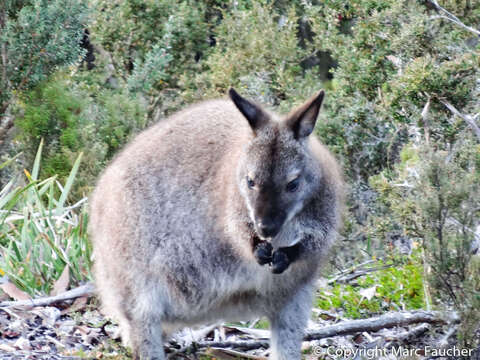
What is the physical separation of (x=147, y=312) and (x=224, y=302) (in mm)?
442

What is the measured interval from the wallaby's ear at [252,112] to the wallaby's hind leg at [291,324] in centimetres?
104

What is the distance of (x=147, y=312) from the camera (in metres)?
4.70

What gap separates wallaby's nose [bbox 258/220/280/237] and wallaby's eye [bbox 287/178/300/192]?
24cm

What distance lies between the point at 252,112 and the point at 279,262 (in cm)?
81

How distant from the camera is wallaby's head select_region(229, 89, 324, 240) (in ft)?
13.7

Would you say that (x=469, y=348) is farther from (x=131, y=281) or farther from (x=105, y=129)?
(x=105, y=129)

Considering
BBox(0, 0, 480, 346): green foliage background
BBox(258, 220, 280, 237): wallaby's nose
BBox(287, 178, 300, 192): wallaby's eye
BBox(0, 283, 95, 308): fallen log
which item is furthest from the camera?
BBox(0, 283, 95, 308): fallen log

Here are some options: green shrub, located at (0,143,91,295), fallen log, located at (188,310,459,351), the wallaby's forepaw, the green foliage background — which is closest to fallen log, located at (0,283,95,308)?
green shrub, located at (0,143,91,295)

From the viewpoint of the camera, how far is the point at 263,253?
4387 millimetres

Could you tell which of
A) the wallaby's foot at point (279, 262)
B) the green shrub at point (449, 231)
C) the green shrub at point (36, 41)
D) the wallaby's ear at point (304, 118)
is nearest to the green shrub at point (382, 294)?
the green shrub at point (449, 231)

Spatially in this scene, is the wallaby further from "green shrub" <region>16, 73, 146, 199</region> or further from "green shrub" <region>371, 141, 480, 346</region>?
"green shrub" <region>16, 73, 146, 199</region>

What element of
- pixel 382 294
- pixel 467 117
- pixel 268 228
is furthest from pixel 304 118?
pixel 382 294

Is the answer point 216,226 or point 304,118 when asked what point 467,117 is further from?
point 216,226

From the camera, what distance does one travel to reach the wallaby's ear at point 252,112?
14.2 ft
